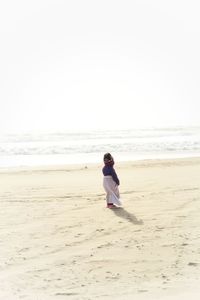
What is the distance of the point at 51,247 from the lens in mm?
8578

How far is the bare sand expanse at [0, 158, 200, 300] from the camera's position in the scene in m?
6.61

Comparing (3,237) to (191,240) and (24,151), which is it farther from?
(24,151)

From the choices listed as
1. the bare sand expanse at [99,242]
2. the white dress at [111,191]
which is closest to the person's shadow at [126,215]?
the bare sand expanse at [99,242]

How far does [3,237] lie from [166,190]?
5868mm

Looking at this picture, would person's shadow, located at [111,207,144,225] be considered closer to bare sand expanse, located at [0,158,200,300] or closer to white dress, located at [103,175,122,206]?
bare sand expanse, located at [0,158,200,300]

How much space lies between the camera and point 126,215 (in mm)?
10883

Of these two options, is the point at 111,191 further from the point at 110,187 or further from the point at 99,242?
the point at 99,242

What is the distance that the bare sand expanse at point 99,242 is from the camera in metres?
6.61

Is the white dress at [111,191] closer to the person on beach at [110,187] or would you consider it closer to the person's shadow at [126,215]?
the person on beach at [110,187]

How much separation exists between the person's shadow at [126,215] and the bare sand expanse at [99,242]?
2 cm

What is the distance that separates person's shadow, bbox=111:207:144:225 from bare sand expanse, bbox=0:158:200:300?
2cm

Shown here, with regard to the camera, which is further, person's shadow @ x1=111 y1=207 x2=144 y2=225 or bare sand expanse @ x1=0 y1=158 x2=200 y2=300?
person's shadow @ x1=111 y1=207 x2=144 y2=225

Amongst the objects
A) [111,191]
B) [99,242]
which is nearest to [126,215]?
[111,191]

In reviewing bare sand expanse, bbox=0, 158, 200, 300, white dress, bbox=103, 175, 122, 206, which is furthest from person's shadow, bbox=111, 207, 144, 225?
white dress, bbox=103, 175, 122, 206
